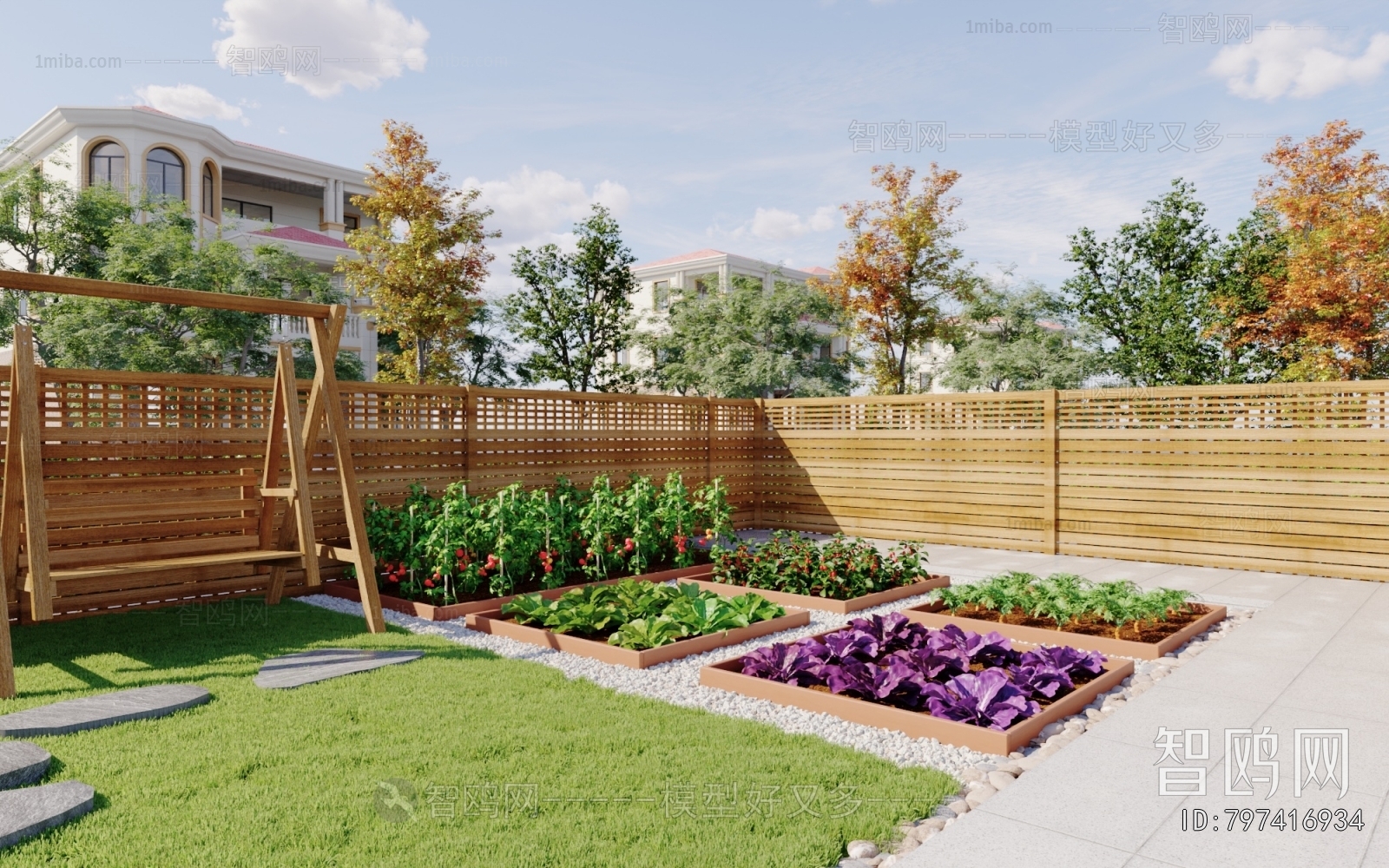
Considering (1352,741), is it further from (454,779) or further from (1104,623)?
(454,779)

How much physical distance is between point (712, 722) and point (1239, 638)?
354cm

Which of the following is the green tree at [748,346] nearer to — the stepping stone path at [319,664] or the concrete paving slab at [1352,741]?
the stepping stone path at [319,664]

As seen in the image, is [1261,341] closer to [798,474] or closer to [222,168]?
[798,474]

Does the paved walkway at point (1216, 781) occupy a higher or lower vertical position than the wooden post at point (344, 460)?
lower

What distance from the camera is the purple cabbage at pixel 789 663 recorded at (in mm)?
4047

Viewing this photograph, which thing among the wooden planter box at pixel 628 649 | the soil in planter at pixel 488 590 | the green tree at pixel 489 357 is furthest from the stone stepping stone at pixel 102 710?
the green tree at pixel 489 357

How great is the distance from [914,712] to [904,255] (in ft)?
53.8

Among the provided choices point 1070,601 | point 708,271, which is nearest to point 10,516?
point 1070,601

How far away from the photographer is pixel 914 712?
3621 millimetres

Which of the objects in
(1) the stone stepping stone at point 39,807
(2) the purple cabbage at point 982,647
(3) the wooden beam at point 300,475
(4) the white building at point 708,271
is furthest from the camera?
(4) the white building at point 708,271

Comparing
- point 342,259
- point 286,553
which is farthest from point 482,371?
point 286,553

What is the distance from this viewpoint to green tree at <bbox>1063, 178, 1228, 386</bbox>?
55.8 feet

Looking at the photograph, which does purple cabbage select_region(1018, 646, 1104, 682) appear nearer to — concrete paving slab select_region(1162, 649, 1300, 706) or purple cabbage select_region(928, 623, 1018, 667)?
purple cabbage select_region(928, 623, 1018, 667)

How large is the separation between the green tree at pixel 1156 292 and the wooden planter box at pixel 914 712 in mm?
14930
